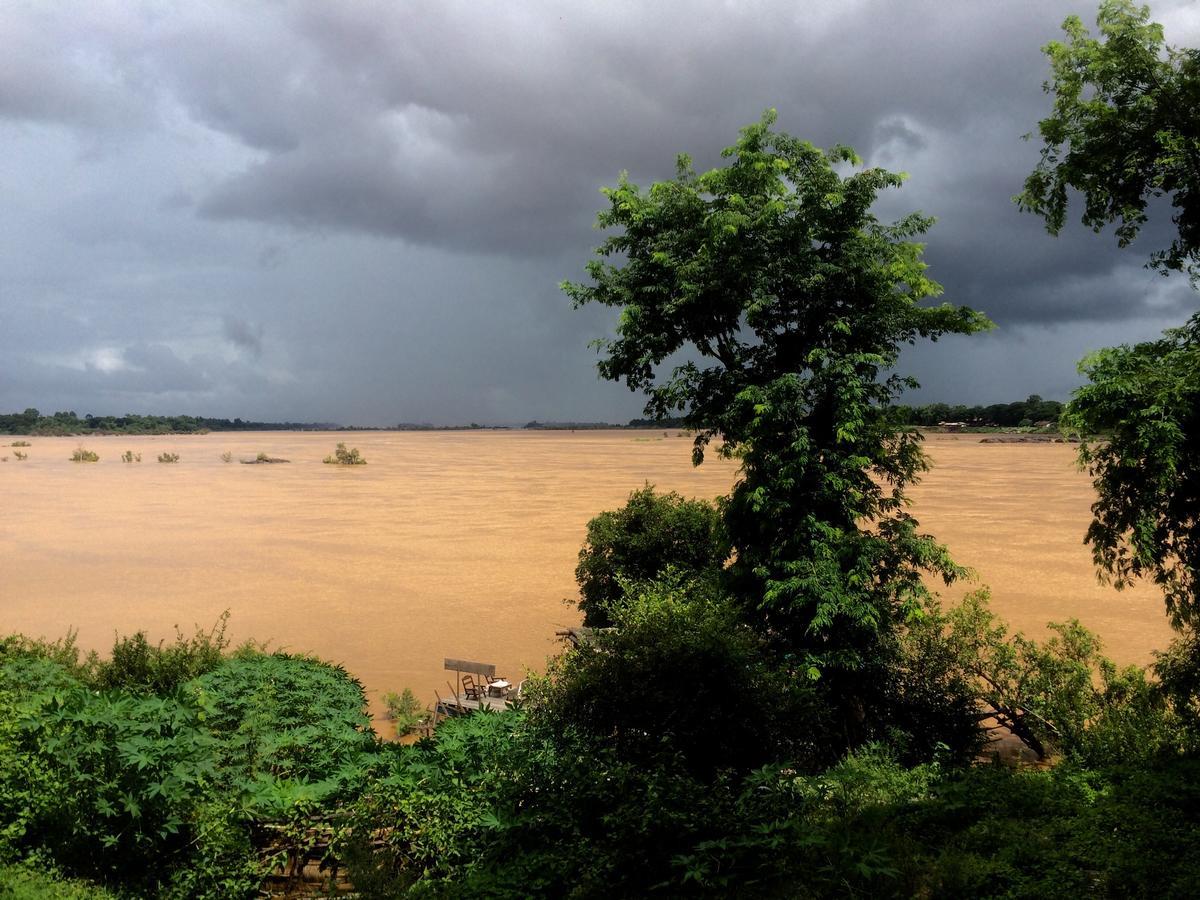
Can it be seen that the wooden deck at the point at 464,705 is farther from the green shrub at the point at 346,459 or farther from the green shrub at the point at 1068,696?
the green shrub at the point at 346,459

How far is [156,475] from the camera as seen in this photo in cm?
6781

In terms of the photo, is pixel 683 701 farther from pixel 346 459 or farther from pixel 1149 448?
pixel 346 459

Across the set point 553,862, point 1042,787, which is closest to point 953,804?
point 1042,787

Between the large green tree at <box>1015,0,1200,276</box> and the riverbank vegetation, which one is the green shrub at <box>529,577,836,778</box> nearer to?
the riverbank vegetation

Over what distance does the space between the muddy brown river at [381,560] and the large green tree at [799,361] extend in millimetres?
Answer: 8714

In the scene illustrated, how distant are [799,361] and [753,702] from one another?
273 inches

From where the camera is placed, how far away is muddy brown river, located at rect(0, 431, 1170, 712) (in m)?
21.7

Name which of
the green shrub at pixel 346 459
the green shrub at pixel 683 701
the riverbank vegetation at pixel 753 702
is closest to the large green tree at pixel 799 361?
the riverbank vegetation at pixel 753 702

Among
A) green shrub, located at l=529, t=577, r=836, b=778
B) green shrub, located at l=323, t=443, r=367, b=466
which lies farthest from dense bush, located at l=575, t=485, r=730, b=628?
green shrub, located at l=323, t=443, r=367, b=466

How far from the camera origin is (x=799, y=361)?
13.4 meters

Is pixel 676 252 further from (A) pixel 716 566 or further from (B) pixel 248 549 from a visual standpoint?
(B) pixel 248 549

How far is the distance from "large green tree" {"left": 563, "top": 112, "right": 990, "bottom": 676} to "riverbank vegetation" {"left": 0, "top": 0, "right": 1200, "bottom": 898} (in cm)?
6

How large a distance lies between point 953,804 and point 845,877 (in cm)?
181

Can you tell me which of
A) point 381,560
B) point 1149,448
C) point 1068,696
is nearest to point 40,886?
point 1149,448
